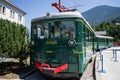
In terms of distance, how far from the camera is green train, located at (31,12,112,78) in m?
10.5

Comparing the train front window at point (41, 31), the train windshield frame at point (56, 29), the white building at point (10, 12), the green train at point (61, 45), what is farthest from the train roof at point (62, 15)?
the white building at point (10, 12)

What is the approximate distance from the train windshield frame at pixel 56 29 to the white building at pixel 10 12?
22899mm

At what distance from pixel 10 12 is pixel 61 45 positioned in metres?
32.1

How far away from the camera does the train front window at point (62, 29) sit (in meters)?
10.7

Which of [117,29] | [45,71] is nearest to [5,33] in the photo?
[45,71]

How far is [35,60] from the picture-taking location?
→ 11.6 meters

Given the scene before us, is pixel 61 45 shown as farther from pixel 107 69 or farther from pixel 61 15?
pixel 107 69

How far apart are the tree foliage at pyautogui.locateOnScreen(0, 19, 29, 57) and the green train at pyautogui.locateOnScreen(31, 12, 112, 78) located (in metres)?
1.58

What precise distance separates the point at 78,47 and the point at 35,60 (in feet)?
8.22

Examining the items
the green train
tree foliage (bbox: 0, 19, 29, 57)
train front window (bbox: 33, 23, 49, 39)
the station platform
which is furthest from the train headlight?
tree foliage (bbox: 0, 19, 29, 57)

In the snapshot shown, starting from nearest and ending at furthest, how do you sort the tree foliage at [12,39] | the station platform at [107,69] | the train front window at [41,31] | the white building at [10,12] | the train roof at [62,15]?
1. the train roof at [62,15]
2. the train front window at [41,31]
3. the tree foliage at [12,39]
4. the station platform at [107,69]
5. the white building at [10,12]

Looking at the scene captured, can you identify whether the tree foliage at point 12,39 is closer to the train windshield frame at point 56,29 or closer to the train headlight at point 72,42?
the train windshield frame at point 56,29

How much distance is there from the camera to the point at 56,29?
11062 mm

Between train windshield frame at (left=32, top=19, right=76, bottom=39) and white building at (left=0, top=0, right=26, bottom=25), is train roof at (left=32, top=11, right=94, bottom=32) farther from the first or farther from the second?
white building at (left=0, top=0, right=26, bottom=25)
